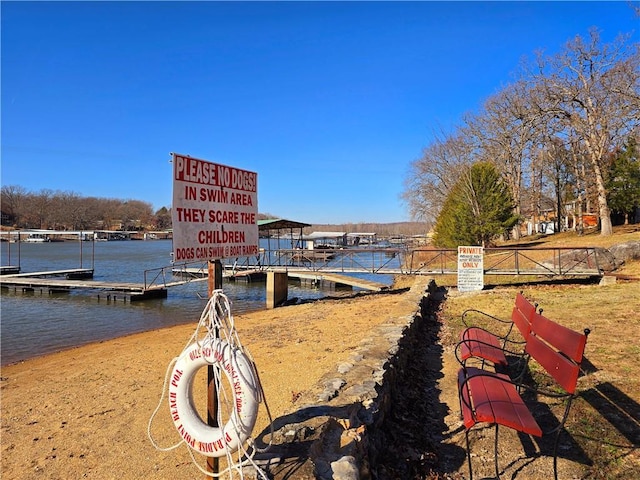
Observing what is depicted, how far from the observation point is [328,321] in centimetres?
1112

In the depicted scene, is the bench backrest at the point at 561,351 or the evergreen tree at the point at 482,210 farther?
the evergreen tree at the point at 482,210

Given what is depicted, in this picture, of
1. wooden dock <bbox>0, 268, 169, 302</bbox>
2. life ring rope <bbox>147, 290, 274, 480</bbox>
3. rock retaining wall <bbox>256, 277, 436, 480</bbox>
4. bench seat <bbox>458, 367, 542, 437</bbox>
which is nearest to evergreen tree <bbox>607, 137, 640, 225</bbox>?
wooden dock <bbox>0, 268, 169, 302</bbox>

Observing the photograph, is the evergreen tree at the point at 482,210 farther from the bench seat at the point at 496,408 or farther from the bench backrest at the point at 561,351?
the bench seat at the point at 496,408

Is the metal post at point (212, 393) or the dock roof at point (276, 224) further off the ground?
the dock roof at point (276, 224)

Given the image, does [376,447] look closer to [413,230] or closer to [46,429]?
[46,429]

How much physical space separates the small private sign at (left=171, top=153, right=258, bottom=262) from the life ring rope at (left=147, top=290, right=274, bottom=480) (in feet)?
1.08

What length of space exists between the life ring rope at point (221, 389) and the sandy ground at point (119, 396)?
99 cm

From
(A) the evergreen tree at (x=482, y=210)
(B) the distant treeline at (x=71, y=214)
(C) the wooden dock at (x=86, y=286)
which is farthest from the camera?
(B) the distant treeline at (x=71, y=214)

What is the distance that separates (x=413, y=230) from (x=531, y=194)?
11472cm

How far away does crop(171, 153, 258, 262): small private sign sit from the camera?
7.83ft

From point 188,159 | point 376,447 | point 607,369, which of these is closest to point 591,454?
point 376,447

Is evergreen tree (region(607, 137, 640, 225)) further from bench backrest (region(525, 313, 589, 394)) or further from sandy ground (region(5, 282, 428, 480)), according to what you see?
bench backrest (region(525, 313, 589, 394))

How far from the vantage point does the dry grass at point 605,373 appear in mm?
3172

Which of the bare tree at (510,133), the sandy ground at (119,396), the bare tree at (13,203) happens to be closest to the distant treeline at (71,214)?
the bare tree at (13,203)
